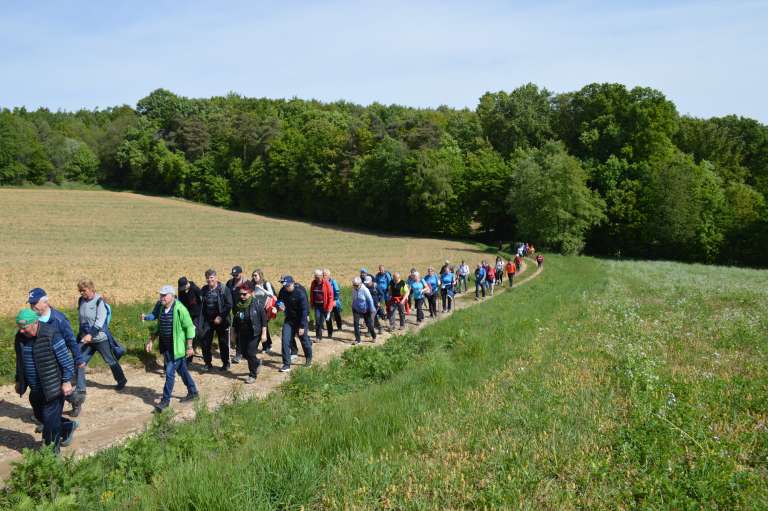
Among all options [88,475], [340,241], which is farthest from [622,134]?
[88,475]

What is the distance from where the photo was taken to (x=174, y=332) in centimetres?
799

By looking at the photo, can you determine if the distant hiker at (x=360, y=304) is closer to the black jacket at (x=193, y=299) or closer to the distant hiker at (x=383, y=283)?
the distant hiker at (x=383, y=283)

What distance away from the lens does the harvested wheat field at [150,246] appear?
24.9m

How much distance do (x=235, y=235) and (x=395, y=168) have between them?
21.3 meters

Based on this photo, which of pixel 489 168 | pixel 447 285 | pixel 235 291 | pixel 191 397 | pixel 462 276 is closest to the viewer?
pixel 191 397

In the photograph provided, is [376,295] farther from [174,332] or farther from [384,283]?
[174,332]

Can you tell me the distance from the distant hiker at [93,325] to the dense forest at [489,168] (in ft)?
150

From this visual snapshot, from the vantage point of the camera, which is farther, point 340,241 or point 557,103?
point 557,103

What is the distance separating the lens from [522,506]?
3.74 meters

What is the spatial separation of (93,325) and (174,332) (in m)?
1.64

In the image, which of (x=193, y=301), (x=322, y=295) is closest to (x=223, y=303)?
(x=193, y=301)

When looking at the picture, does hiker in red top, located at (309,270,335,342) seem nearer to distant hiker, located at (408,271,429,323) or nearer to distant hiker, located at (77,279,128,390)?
distant hiker, located at (408,271,429,323)

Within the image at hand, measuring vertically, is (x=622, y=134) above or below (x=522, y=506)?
above

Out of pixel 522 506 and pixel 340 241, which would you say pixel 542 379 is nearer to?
pixel 522 506
